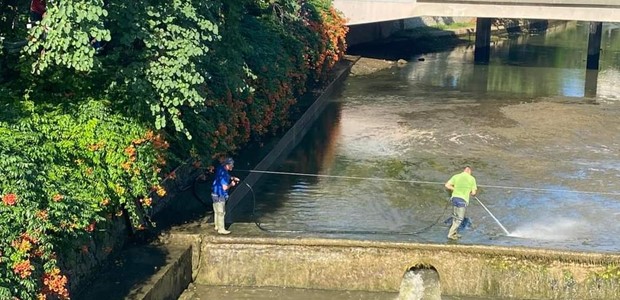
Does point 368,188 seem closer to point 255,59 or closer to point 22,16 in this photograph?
point 255,59

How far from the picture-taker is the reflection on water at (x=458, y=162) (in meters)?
17.7

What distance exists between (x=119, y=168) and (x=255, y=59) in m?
10.1

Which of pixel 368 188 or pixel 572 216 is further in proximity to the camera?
pixel 368 188

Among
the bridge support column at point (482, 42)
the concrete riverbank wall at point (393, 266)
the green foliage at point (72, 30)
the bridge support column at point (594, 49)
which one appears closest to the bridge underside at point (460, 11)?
the bridge support column at point (594, 49)

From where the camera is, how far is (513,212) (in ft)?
62.0

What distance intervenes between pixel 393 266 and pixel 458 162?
8.67m

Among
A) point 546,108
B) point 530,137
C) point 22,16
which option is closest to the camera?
point 22,16

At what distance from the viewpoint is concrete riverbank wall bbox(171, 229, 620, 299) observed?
1546cm

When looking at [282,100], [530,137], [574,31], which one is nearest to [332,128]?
[282,100]

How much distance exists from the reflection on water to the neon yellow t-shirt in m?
1.10

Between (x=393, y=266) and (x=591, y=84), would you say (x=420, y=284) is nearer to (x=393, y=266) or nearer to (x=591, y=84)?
(x=393, y=266)

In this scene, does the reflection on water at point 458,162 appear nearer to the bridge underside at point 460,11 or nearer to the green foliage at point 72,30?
the bridge underside at point 460,11

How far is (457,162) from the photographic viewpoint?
77.5 feet

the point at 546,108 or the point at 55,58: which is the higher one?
the point at 55,58
